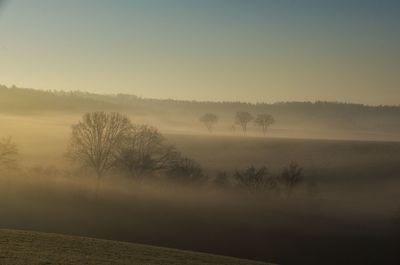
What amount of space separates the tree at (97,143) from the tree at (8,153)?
Result: 12997 mm

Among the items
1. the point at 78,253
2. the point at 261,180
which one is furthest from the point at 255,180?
the point at 78,253

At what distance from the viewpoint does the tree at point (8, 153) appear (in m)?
75.6

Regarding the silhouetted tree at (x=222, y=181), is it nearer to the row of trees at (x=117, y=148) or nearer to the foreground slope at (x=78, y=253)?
the row of trees at (x=117, y=148)

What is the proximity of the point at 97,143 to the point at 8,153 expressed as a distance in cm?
1805

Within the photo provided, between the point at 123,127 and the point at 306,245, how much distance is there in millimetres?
29465

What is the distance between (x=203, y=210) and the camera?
60.3 meters

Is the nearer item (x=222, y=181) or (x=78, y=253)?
(x=78, y=253)

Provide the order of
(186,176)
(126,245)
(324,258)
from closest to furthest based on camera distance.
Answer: (126,245) → (324,258) → (186,176)

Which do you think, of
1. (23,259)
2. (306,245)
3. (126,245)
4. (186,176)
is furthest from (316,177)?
(23,259)

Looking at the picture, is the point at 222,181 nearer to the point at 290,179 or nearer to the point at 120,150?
the point at 290,179

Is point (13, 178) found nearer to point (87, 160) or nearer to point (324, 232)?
point (87, 160)

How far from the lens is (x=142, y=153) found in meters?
67.8

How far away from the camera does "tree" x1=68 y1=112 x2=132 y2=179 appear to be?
6600 cm

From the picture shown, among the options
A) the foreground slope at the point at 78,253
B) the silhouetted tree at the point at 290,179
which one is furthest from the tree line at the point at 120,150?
the foreground slope at the point at 78,253
